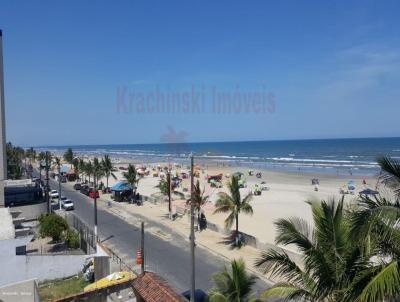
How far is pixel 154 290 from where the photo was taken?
40.0 ft

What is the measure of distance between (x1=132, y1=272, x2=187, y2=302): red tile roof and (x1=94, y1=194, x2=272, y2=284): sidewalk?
24.1 ft

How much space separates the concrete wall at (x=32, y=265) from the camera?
20125mm

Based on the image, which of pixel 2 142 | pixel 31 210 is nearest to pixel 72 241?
pixel 31 210

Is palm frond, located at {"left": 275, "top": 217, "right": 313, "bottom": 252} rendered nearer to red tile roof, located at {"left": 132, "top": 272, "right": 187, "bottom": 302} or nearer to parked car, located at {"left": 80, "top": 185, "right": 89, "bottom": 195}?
red tile roof, located at {"left": 132, "top": 272, "right": 187, "bottom": 302}

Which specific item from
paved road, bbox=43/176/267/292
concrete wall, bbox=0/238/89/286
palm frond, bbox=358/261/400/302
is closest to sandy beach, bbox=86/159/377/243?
paved road, bbox=43/176/267/292

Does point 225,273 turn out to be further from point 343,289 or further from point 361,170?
point 361,170

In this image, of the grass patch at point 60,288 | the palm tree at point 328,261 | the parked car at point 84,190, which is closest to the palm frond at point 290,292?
the palm tree at point 328,261

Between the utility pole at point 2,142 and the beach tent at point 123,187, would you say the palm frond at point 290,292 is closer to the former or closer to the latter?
the utility pole at point 2,142

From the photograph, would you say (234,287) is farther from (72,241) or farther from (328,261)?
(72,241)

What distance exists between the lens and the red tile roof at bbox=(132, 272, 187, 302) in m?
11.6

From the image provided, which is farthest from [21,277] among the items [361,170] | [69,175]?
[361,170]

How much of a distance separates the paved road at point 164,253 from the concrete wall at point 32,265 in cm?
310

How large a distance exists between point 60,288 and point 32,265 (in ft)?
7.04

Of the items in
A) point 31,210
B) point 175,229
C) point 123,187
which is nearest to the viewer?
point 175,229
